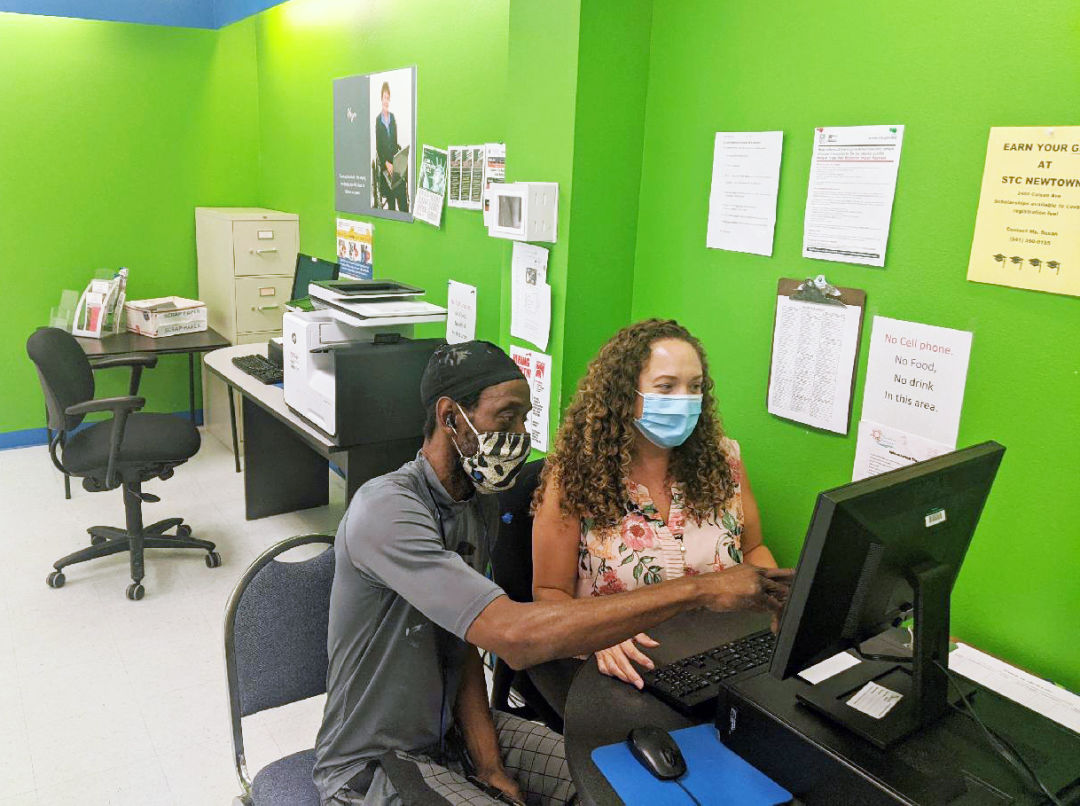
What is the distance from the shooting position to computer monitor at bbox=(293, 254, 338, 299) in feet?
12.7

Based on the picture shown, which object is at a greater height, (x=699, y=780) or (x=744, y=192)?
(x=744, y=192)

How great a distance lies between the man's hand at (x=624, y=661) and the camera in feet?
4.90

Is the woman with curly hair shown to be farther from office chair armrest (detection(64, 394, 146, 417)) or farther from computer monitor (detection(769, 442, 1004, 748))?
office chair armrest (detection(64, 394, 146, 417))

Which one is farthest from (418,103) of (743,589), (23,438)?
(23,438)

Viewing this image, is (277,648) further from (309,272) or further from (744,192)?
(309,272)

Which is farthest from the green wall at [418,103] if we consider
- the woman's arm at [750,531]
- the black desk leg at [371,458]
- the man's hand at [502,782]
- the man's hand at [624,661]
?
the man's hand at [502,782]

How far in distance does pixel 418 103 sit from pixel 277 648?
101 inches

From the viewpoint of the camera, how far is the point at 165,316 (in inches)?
180

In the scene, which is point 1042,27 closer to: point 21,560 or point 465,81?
point 465,81

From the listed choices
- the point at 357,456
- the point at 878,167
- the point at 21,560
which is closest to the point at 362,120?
the point at 357,456

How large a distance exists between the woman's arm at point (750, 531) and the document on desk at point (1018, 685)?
478 millimetres

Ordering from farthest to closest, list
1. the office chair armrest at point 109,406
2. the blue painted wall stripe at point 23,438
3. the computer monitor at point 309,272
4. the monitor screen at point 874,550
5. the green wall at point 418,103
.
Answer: the blue painted wall stripe at point 23,438 → the computer monitor at point 309,272 → the office chair armrest at point 109,406 → the green wall at point 418,103 → the monitor screen at point 874,550

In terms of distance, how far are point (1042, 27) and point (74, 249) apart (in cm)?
489

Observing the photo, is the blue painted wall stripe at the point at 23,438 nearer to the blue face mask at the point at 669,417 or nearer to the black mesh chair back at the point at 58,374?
the black mesh chair back at the point at 58,374
